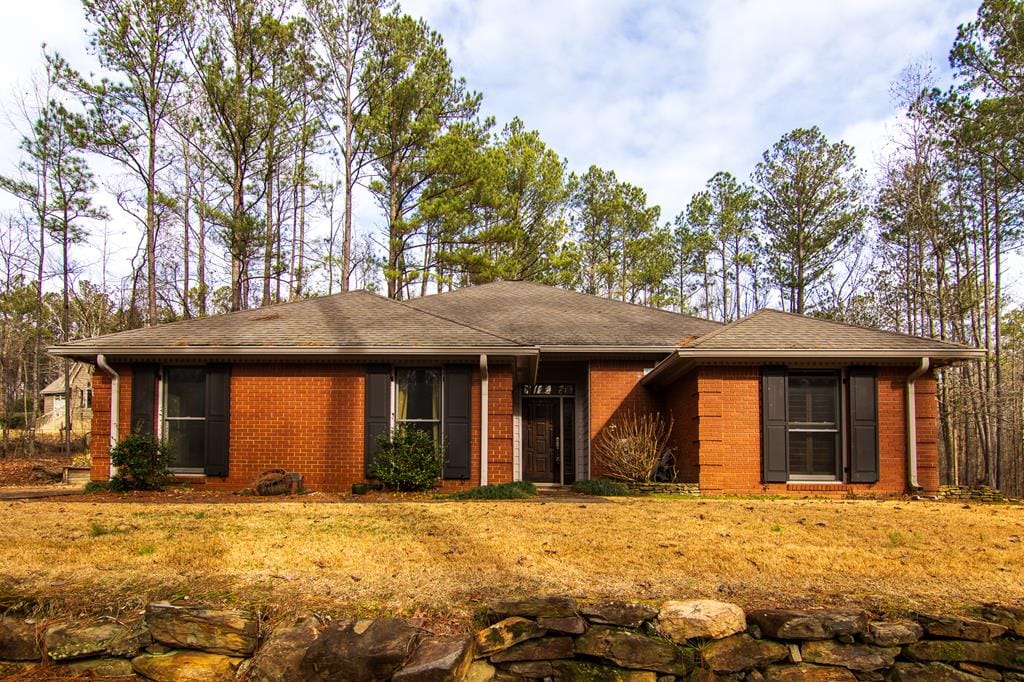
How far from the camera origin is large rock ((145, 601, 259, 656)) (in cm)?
466

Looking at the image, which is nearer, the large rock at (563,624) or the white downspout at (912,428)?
the large rock at (563,624)

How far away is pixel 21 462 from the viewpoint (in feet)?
63.9

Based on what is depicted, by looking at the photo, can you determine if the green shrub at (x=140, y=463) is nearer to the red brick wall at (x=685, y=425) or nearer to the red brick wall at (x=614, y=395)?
the red brick wall at (x=614, y=395)

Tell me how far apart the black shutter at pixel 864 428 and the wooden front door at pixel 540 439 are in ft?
19.0

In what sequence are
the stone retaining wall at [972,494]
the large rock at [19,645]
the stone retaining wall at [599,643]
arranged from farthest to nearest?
1. the stone retaining wall at [972,494]
2. the large rock at [19,645]
3. the stone retaining wall at [599,643]

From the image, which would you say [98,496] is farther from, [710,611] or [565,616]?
[710,611]

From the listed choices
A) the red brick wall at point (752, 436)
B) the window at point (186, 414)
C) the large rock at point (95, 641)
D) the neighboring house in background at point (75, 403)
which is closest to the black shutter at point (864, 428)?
the red brick wall at point (752, 436)

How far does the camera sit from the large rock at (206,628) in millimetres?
4664

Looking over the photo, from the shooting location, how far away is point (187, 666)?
4.67 meters

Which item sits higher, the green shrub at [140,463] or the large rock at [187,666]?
the green shrub at [140,463]

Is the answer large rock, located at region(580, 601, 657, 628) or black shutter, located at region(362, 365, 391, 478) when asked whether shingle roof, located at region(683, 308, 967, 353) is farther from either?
large rock, located at region(580, 601, 657, 628)

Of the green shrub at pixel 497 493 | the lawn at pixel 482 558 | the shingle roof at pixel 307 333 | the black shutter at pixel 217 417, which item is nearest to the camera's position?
the lawn at pixel 482 558

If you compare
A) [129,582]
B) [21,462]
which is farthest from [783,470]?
[21,462]

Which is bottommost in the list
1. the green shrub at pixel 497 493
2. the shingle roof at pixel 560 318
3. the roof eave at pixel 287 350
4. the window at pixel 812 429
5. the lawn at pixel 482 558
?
the green shrub at pixel 497 493
